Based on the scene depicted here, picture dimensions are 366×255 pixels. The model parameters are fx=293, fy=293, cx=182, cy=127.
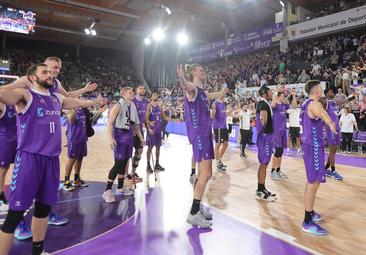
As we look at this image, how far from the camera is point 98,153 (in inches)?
389

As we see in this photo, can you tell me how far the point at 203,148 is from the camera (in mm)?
3783

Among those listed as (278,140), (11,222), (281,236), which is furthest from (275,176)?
(11,222)

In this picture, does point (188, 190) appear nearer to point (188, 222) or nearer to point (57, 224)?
point (188, 222)

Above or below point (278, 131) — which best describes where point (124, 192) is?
below

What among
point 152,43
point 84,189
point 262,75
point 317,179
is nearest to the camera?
point 317,179

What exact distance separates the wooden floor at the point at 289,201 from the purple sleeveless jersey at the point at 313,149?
27.9 inches

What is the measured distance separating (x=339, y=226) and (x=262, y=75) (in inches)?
555

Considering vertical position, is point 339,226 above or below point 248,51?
below

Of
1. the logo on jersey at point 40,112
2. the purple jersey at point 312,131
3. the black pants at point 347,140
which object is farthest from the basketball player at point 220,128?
the logo on jersey at point 40,112

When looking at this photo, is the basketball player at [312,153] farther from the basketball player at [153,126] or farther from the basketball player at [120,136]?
the basketball player at [153,126]

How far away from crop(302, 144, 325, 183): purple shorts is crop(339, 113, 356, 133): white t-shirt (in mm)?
6876

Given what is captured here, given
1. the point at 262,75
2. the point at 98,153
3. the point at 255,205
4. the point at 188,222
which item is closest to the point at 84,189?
the point at 188,222

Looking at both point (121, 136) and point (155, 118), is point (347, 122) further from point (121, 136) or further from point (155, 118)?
point (121, 136)

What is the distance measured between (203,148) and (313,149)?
1.36 meters
